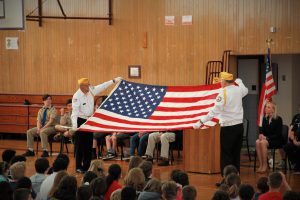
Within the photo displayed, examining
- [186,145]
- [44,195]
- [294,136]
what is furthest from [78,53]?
[44,195]

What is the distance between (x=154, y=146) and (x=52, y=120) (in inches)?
103

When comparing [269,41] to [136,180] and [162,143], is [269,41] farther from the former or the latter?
[136,180]

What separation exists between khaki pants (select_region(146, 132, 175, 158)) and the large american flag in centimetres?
181

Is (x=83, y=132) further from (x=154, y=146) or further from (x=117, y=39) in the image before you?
(x=117, y=39)

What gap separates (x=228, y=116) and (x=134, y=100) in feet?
6.78

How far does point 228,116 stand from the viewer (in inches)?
435

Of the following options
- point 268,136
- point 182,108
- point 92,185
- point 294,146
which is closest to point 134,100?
point 182,108

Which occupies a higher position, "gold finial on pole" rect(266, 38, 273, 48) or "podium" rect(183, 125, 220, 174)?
"gold finial on pole" rect(266, 38, 273, 48)

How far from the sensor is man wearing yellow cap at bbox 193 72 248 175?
11.0 metres

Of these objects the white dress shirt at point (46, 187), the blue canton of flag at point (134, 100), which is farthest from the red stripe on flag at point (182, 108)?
the white dress shirt at point (46, 187)

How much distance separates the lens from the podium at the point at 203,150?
12688 mm

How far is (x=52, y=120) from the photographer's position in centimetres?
1532

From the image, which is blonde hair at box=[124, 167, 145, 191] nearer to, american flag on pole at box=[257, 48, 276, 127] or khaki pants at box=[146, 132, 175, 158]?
american flag on pole at box=[257, 48, 276, 127]

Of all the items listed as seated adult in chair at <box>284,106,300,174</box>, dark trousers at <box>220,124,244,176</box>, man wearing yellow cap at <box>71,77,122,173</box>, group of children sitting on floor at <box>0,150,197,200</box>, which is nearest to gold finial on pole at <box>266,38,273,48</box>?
seated adult in chair at <box>284,106,300,174</box>
